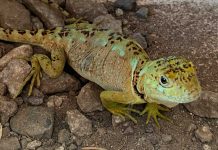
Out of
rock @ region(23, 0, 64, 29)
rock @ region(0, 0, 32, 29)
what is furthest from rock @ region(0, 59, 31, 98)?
rock @ region(23, 0, 64, 29)

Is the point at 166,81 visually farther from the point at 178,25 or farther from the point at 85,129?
the point at 178,25

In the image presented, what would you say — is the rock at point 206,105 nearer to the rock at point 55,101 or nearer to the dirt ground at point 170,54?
the dirt ground at point 170,54

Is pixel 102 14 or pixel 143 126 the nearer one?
pixel 143 126

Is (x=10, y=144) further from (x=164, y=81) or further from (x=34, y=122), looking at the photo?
(x=164, y=81)

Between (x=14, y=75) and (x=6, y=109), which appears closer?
(x=6, y=109)

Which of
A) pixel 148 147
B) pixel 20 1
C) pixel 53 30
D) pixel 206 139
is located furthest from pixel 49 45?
pixel 206 139

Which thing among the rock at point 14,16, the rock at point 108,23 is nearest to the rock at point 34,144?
the rock at point 14,16

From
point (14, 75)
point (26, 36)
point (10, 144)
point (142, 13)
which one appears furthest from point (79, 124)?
point (142, 13)
